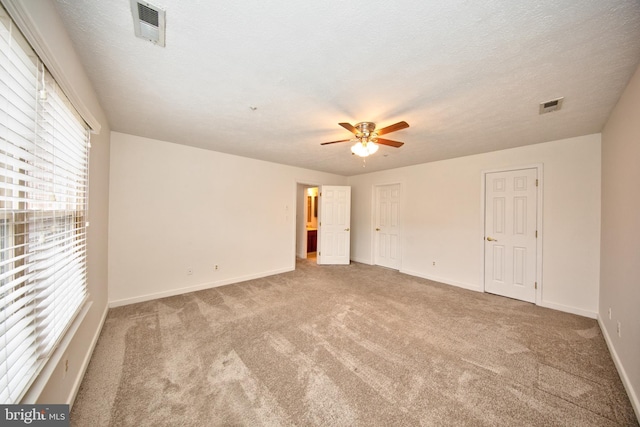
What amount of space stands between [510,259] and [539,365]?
1964mm

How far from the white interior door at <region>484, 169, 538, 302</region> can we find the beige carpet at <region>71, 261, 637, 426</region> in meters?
0.40

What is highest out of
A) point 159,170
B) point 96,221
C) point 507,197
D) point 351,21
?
point 351,21

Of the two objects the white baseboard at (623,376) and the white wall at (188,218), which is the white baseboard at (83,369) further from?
the white baseboard at (623,376)

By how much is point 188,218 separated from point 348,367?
10.2 ft

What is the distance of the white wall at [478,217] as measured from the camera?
2801 mm

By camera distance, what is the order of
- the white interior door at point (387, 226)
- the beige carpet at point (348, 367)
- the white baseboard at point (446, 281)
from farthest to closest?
1. the white interior door at point (387, 226)
2. the white baseboard at point (446, 281)
3. the beige carpet at point (348, 367)

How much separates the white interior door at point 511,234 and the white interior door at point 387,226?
66.4 inches

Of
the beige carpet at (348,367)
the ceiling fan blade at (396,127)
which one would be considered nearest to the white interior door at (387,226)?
the beige carpet at (348,367)

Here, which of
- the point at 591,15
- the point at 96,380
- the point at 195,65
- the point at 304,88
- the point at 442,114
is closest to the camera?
the point at 591,15

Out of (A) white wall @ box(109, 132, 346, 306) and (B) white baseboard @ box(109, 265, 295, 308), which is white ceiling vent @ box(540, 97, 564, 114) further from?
(B) white baseboard @ box(109, 265, 295, 308)

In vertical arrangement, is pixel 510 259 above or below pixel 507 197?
below

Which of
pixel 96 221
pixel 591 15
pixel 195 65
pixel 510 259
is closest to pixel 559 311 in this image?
pixel 510 259

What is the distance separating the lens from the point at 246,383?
5.49ft

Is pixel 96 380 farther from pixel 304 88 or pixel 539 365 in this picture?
pixel 539 365
